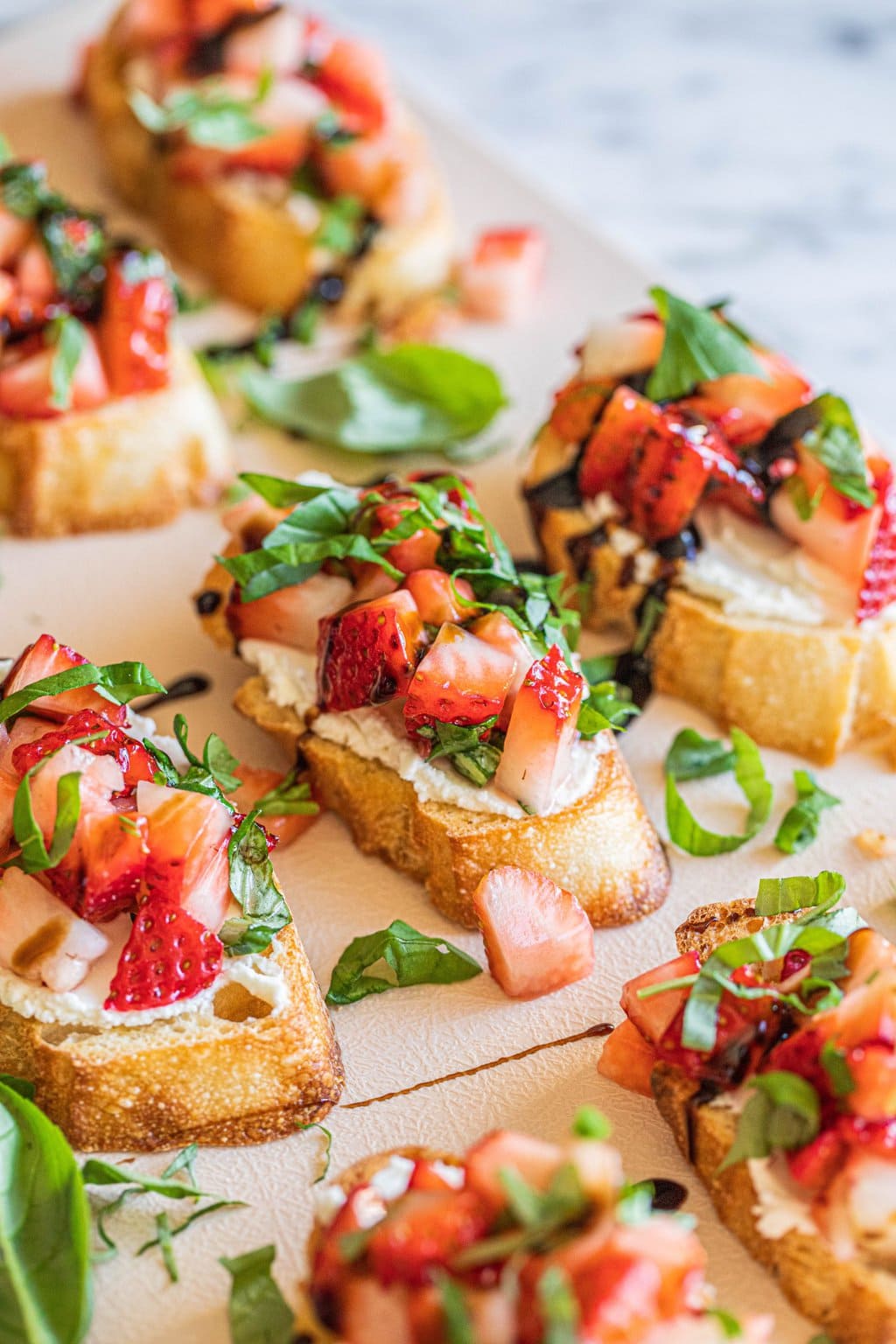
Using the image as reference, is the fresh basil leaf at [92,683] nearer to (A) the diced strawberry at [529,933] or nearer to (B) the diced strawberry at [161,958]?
(B) the diced strawberry at [161,958]

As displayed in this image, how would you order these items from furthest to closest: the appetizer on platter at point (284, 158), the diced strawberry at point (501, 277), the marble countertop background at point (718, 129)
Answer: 1. the marble countertop background at point (718, 129)
2. the diced strawberry at point (501, 277)
3. the appetizer on platter at point (284, 158)

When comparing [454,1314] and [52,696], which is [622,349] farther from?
[454,1314]

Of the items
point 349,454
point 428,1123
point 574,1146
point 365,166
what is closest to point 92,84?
point 365,166

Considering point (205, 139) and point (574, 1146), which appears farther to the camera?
point (205, 139)

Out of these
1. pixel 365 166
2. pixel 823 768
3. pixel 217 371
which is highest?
pixel 365 166

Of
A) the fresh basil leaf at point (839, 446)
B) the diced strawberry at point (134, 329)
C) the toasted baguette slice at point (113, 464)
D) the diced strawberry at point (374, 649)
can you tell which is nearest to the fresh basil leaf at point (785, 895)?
the diced strawberry at point (374, 649)

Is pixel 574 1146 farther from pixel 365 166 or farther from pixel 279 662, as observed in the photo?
pixel 365 166

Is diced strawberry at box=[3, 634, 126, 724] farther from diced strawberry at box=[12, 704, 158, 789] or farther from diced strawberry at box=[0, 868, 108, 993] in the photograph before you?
diced strawberry at box=[0, 868, 108, 993]
